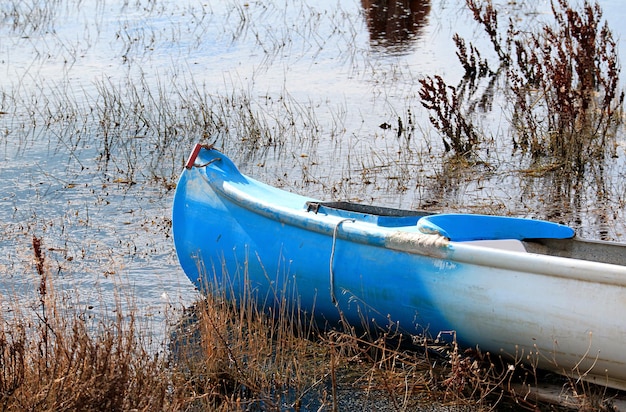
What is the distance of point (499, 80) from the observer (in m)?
12.1

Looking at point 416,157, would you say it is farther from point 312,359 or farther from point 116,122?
point 312,359

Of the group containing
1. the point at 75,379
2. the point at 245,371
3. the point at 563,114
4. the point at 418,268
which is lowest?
the point at 245,371

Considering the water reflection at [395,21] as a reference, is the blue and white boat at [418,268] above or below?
below

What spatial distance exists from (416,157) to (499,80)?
3773 mm

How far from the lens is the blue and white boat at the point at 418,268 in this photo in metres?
4.41

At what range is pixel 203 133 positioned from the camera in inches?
384

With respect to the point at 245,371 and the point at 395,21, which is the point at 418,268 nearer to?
the point at 245,371

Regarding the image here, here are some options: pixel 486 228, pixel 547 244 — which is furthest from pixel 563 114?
pixel 486 228

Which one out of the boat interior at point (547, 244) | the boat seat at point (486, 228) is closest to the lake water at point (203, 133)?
the boat interior at point (547, 244)

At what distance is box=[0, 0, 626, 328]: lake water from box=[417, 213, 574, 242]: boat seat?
4.78 ft

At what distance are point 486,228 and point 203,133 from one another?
5.09 m

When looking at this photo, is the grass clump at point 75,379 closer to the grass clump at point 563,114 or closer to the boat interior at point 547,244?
the boat interior at point 547,244

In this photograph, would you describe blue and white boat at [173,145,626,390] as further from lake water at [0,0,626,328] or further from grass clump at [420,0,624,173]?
grass clump at [420,0,624,173]

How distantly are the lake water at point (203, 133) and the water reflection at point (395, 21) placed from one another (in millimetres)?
84
